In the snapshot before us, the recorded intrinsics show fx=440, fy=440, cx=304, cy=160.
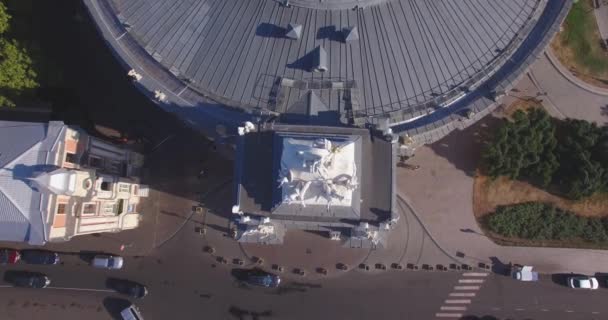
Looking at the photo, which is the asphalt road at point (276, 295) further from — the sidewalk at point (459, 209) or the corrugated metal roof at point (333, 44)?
the corrugated metal roof at point (333, 44)

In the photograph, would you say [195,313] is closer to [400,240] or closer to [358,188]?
[400,240]

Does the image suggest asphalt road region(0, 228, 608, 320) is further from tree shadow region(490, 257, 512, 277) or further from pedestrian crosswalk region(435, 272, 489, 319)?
tree shadow region(490, 257, 512, 277)

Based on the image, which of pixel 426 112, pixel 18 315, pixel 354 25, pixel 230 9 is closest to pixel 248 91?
pixel 230 9

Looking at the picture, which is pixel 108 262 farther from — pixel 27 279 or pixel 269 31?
pixel 269 31

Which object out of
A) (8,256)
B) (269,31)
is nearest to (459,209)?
(269,31)

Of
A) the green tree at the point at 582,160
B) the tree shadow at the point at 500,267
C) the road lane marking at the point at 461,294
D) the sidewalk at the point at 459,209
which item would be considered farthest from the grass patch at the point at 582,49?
the road lane marking at the point at 461,294

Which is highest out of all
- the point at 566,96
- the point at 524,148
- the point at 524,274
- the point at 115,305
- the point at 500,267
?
the point at 566,96
